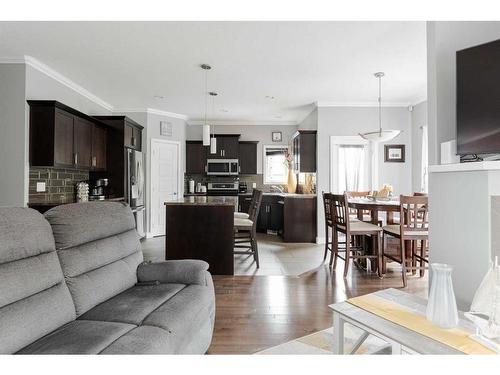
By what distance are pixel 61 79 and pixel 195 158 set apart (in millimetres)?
3306

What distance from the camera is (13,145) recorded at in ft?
11.5

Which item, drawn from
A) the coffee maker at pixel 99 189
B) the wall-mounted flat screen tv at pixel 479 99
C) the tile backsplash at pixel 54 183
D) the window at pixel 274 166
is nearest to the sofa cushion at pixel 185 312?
the wall-mounted flat screen tv at pixel 479 99

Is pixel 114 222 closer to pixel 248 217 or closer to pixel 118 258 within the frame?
pixel 118 258

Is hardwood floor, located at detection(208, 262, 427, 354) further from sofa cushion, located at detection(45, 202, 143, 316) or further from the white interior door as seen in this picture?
the white interior door

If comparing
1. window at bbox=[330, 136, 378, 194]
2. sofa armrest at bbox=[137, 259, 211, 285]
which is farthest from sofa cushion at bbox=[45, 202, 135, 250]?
window at bbox=[330, 136, 378, 194]

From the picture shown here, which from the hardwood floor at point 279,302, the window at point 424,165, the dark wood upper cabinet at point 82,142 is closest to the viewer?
the hardwood floor at point 279,302

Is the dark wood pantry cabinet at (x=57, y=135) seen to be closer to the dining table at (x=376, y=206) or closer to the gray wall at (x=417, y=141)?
the dining table at (x=376, y=206)

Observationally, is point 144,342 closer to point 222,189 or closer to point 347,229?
point 347,229

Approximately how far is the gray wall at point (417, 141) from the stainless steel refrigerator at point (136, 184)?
5.13m

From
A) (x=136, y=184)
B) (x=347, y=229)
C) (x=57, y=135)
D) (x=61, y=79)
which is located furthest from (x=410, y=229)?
(x=61, y=79)

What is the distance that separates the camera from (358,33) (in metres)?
2.99

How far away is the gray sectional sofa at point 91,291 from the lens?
50.4 inches
